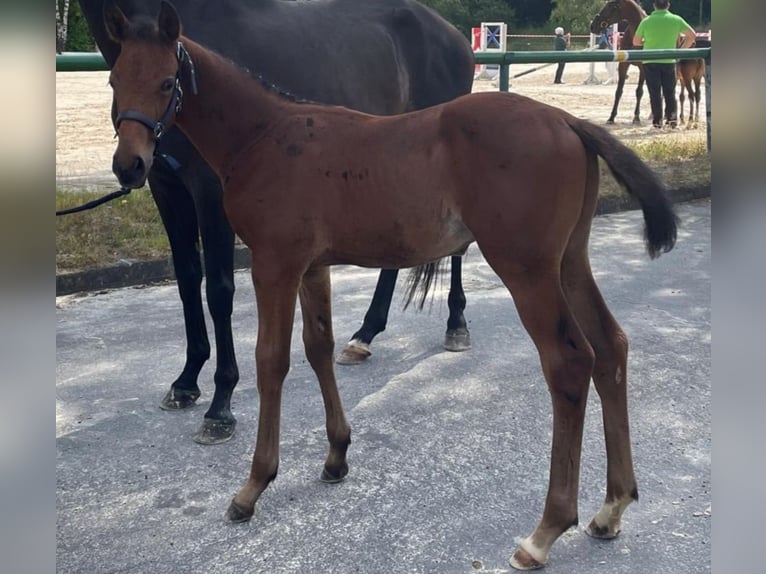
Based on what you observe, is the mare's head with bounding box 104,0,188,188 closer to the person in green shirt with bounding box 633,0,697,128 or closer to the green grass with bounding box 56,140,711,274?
the green grass with bounding box 56,140,711,274

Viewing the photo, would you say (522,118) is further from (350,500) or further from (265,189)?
(350,500)

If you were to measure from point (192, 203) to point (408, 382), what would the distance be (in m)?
1.44

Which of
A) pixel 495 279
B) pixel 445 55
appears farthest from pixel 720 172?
pixel 495 279

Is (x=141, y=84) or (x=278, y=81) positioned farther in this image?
(x=278, y=81)

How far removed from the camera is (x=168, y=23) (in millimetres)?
2711

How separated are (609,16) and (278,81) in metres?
14.3

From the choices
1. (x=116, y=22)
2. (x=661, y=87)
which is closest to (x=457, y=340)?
(x=116, y=22)

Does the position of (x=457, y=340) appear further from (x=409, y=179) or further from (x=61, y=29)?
(x=61, y=29)

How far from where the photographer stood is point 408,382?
A: 14.1 ft

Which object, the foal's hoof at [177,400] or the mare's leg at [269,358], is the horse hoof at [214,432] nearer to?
the foal's hoof at [177,400]

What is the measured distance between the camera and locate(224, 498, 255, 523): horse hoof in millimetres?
2939

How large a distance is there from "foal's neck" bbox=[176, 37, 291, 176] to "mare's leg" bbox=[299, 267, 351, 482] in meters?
0.60

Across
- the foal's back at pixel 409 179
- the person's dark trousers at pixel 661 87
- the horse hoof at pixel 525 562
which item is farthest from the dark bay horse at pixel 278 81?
the person's dark trousers at pixel 661 87

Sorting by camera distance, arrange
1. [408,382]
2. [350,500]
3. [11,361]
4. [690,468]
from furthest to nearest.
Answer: [408,382], [690,468], [350,500], [11,361]
